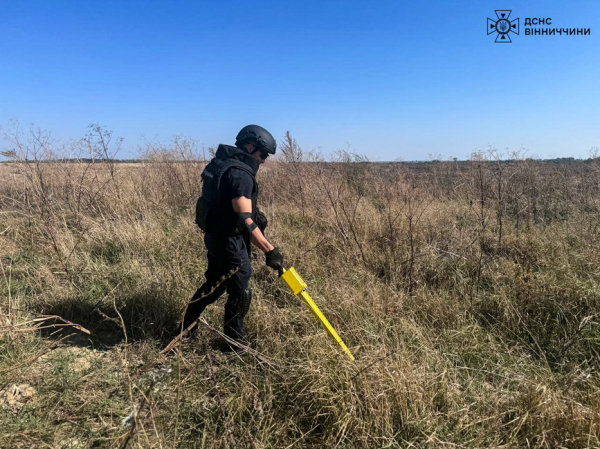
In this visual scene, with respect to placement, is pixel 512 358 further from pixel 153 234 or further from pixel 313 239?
pixel 153 234

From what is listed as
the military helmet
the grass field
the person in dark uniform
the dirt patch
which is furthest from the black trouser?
the dirt patch

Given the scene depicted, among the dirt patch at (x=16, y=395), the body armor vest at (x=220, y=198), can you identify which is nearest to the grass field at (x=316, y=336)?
the dirt patch at (x=16, y=395)

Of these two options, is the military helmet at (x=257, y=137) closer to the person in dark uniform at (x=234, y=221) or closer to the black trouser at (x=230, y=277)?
the person in dark uniform at (x=234, y=221)

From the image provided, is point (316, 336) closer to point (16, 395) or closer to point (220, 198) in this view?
point (220, 198)

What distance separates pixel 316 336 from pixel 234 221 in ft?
3.33

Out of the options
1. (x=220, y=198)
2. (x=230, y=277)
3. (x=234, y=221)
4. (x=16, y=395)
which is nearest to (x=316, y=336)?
(x=230, y=277)

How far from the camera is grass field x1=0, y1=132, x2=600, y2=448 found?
1.76m

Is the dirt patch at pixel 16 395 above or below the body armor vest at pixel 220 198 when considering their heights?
below

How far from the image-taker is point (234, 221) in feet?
7.73

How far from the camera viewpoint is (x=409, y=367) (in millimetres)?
2008

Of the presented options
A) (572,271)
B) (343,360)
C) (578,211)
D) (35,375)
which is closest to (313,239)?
(343,360)

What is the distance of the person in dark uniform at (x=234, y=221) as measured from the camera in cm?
228

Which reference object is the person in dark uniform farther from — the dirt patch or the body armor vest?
the dirt patch

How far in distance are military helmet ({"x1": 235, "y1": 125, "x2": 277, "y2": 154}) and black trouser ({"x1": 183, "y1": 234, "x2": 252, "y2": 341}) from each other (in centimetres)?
72
